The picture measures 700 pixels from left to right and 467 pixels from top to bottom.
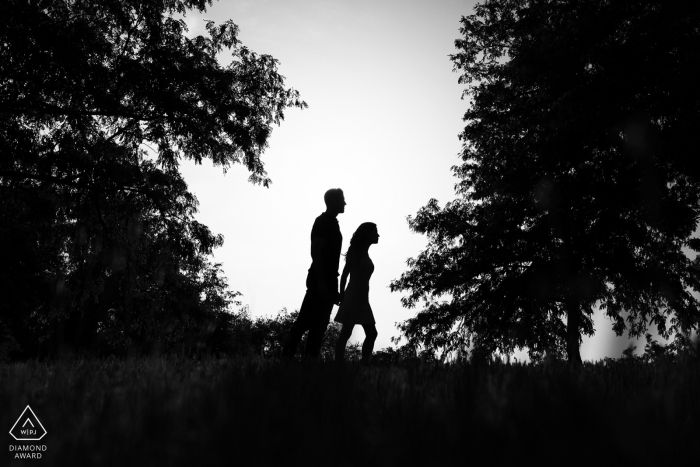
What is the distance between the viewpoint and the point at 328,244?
23.6 feet

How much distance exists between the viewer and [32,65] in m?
11.9

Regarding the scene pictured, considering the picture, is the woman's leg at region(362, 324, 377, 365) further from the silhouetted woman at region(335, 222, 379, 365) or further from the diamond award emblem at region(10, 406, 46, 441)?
the diamond award emblem at region(10, 406, 46, 441)

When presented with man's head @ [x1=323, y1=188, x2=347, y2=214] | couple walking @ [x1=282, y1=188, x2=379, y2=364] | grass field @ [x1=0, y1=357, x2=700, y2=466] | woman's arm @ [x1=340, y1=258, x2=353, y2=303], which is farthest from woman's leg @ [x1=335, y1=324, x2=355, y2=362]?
grass field @ [x1=0, y1=357, x2=700, y2=466]

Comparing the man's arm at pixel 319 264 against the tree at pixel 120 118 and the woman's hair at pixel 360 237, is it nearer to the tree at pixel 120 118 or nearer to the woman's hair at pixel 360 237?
the woman's hair at pixel 360 237

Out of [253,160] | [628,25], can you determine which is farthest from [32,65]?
[628,25]

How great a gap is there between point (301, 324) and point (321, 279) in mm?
605

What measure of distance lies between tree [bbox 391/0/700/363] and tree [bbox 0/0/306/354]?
25.0 ft

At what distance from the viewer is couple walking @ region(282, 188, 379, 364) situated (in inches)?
274

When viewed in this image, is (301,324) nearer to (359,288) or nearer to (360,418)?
(359,288)

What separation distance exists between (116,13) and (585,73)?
11750 mm

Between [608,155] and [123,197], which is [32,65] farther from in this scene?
[608,155]

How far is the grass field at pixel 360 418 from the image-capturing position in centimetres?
238

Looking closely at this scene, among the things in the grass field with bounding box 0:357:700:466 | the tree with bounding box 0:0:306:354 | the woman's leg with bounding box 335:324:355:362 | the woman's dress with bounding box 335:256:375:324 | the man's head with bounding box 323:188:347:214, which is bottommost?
the grass field with bounding box 0:357:700:466

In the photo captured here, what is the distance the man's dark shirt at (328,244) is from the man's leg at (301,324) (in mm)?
249
